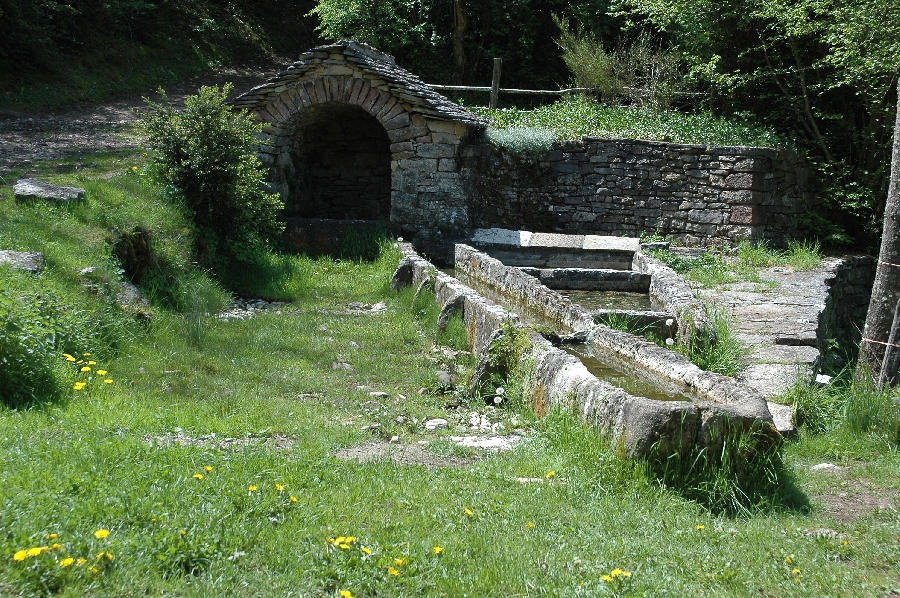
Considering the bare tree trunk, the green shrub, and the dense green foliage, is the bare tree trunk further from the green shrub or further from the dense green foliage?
the green shrub

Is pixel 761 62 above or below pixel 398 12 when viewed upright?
below

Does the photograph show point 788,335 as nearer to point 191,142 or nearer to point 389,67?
point 191,142

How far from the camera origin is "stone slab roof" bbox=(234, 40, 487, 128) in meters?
12.4

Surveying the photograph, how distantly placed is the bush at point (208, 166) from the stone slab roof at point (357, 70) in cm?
257

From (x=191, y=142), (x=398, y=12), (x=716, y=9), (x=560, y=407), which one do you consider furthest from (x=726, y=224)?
(x=398, y=12)

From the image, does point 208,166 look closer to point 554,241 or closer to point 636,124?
point 554,241

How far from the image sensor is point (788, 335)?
752 cm

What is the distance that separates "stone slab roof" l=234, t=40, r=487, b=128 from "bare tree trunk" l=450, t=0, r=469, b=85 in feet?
29.5

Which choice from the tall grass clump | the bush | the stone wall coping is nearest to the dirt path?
the bush

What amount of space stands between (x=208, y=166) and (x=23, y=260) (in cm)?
370

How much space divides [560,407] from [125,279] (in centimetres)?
481

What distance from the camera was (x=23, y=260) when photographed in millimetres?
6555

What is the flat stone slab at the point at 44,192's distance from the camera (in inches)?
335

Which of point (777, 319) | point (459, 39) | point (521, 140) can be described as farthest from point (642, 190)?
point (459, 39)
